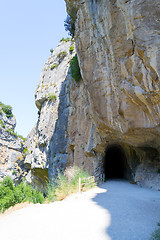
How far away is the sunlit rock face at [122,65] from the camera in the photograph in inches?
264

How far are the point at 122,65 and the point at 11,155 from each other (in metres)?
25.1

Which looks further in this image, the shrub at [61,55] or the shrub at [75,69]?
the shrub at [61,55]

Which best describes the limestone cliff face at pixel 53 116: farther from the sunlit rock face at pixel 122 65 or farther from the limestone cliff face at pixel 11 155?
the sunlit rock face at pixel 122 65

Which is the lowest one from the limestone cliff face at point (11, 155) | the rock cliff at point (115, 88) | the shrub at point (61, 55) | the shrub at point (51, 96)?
the limestone cliff face at point (11, 155)

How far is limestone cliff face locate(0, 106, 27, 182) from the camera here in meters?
26.6

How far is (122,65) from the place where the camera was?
8180 mm

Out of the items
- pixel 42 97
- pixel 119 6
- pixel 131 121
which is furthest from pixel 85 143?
pixel 42 97

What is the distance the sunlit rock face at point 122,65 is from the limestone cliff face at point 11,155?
20.1m

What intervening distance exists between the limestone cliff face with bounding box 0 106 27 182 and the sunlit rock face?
20103 millimetres

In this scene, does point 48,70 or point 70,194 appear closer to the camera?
point 70,194

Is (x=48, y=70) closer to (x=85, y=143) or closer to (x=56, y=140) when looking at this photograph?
(x=56, y=140)

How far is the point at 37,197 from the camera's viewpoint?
8547 mm

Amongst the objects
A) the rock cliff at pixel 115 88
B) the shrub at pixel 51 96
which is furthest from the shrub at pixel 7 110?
the rock cliff at pixel 115 88

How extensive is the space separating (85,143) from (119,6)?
9280 millimetres
